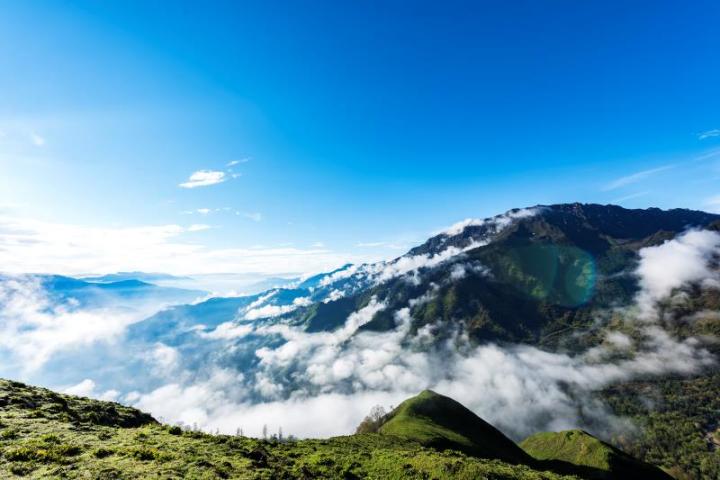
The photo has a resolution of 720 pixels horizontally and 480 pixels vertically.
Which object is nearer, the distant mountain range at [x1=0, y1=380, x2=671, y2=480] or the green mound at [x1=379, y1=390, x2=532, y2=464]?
the distant mountain range at [x1=0, y1=380, x2=671, y2=480]

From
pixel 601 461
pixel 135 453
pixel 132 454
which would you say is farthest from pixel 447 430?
pixel 132 454

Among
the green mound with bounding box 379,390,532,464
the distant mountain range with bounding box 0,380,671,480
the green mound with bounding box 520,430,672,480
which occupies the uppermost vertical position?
the distant mountain range with bounding box 0,380,671,480

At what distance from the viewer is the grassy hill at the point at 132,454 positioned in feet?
90.5

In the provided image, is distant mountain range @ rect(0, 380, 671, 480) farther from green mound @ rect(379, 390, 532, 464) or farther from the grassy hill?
green mound @ rect(379, 390, 532, 464)

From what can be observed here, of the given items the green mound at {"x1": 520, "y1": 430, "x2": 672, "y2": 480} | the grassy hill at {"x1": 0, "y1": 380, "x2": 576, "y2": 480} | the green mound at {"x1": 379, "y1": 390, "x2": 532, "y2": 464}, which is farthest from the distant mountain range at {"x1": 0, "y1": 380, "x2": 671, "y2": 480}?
the green mound at {"x1": 520, "y1": 430, "x2": 672, "y2": 480}

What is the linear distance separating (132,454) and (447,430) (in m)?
135

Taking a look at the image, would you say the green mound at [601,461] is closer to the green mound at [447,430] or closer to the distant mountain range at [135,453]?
the green mound at [447,430]

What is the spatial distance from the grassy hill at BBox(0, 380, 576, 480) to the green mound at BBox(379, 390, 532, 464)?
221ft

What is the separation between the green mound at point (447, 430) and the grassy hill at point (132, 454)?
6721cm

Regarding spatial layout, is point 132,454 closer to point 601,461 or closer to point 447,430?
point 447,430

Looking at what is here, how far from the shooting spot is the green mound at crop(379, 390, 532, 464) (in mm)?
115188

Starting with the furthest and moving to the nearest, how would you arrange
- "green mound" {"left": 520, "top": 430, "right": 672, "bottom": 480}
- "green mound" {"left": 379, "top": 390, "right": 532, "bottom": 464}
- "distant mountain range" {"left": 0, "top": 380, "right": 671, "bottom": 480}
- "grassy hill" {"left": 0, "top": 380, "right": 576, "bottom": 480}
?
"green mound" {"left": 520, "top": 430, "right": 672, "bottom": 480} < "green mound" {"left": 379, "top": 390, "right": 532, "bottom": 464} < "distant mountain range" {"left": 0, "top": 380, "right": 671, "bottom": 480} < "grassy hill" {"left": 0, "top": 380, "right": 576, "bottom": 480}

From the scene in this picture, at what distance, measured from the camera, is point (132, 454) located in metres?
31.3

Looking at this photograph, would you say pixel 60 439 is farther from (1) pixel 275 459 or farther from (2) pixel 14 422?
(1) pixel 275 459
